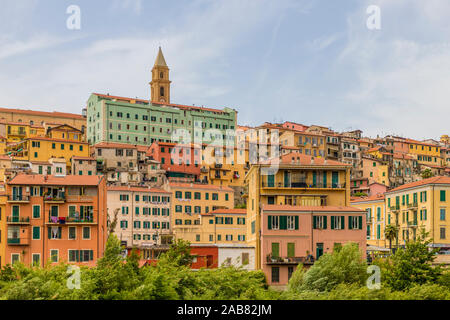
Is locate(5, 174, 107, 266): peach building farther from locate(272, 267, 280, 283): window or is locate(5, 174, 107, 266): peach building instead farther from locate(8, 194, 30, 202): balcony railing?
locate(272, 267, 280, 283): window

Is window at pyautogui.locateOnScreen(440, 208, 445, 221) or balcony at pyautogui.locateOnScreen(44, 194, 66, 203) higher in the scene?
balcony at pyautogui.locateOnScreen(44, 194, 66, 203)

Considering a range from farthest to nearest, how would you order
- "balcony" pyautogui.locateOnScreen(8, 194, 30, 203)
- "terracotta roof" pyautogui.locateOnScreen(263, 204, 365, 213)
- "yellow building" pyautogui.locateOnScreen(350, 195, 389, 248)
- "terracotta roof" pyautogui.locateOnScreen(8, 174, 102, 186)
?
"yellow building" pyautogui.locateOnScreen(350, 195, 389, 248)
"terracotta roof" pyautogui.locateOnScreen(8, 174, 102, 186)
"balcony" pyautogui.locateOnScreen(8, 194, 30, 203)
"terracotta roof" pyautogui.locateOnScreen(263, 204, 365, 213)

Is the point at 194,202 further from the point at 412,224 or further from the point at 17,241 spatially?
the point at 17,241

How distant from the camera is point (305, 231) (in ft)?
214

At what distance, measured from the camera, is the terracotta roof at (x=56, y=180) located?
7238cm

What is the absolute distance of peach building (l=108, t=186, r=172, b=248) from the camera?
96312 mm

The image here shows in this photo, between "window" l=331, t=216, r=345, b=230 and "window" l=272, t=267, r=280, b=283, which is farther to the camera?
"window" l=331, t=216, r=345, b=230

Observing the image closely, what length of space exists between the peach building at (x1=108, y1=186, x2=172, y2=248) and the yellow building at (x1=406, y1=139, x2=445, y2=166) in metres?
73.0

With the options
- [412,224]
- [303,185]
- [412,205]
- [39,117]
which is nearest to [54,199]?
[303,185]

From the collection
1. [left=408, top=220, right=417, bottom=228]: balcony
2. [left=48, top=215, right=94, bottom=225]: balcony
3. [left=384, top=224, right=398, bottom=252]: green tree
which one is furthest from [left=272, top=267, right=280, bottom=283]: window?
[left=384, top=224, right=398, bottom=252]: green tree

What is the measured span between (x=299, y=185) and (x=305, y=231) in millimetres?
8785

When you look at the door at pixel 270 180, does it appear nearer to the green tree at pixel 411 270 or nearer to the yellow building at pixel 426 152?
the green tree at pixel 411 270

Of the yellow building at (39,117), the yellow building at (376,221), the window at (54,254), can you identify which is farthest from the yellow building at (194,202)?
the yellow building at (39,117)

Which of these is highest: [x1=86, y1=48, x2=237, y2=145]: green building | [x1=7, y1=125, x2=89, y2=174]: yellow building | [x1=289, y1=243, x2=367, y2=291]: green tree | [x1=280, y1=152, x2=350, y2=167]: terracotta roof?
[x1=86, y1=48, x2=237, y2=145]: green building
